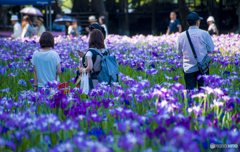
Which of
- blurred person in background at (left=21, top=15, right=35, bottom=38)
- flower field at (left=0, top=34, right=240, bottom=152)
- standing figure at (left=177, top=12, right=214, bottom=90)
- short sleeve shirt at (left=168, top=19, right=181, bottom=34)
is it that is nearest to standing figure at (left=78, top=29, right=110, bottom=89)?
flower field at (left=0, top=34, right=240, bottom=152)

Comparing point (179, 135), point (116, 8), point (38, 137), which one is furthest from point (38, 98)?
point (116, 8)

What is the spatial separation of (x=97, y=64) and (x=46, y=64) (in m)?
0.69

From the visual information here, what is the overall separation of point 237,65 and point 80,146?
4.99 m


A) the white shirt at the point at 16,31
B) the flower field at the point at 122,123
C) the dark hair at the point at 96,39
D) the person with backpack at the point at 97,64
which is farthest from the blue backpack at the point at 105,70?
the white shirt at the point at 16,31

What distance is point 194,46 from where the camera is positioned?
13.6ft

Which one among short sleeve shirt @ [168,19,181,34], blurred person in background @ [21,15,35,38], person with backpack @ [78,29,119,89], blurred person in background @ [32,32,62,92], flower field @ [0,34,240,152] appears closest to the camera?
flower field @ [0,34,240,152]

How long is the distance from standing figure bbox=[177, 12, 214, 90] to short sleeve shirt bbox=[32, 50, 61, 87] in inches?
70.1

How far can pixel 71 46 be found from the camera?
9.87 metres

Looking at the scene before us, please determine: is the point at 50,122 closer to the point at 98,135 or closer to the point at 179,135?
the point at 98,135

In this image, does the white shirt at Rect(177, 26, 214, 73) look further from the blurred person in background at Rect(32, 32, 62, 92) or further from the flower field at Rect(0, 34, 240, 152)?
the blurred person in background at Rect(32, 32, 62, 92)

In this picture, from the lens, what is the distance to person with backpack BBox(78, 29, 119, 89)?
→ 406 cm

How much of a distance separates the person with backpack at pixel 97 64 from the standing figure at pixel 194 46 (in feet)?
3.32

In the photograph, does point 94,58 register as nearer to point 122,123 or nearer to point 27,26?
point 122,123

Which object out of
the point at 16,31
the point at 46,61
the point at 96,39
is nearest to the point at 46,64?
the point at 46,61
